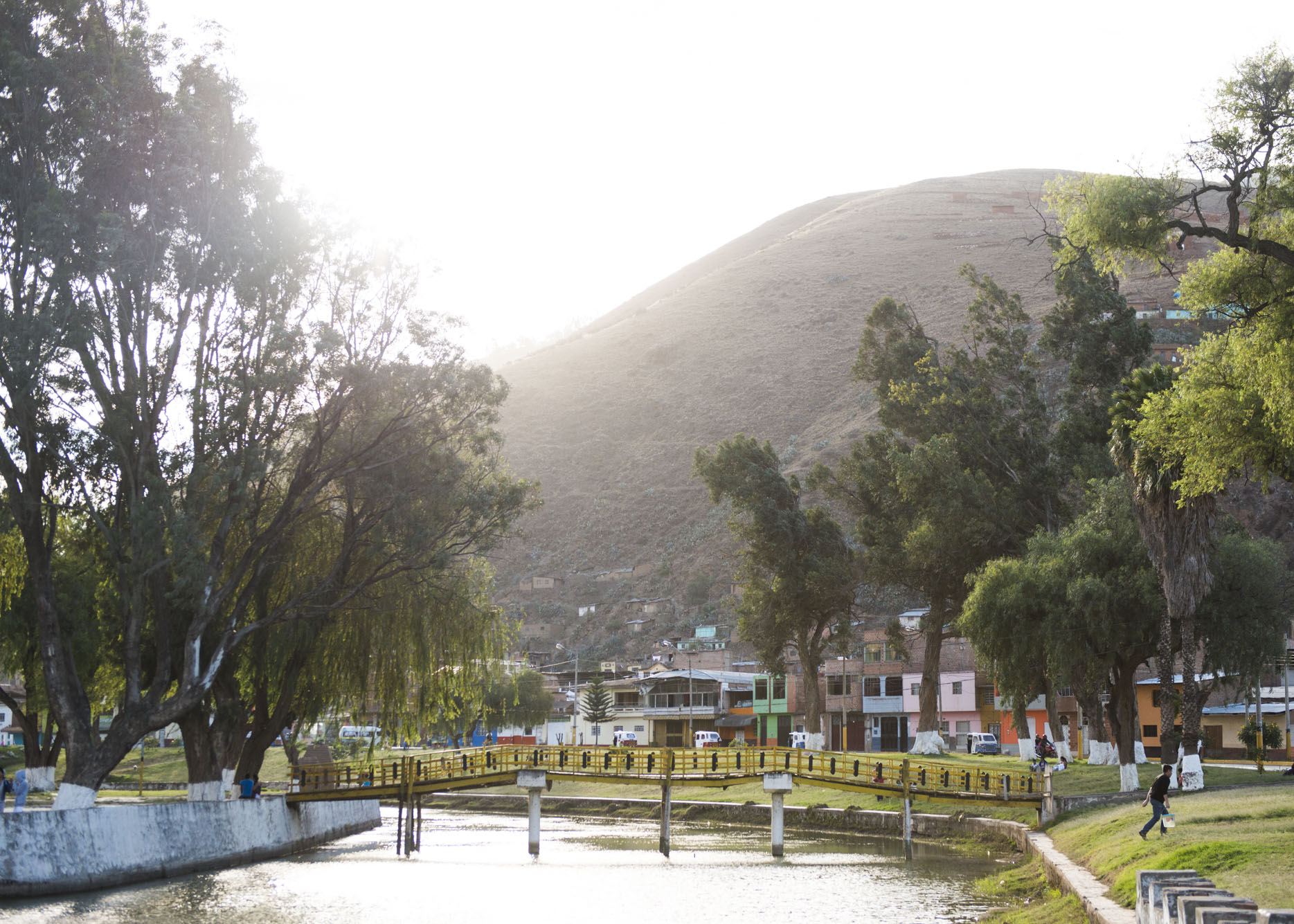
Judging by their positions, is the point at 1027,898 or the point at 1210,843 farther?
the point at 1027,898

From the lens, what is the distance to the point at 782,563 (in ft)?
203

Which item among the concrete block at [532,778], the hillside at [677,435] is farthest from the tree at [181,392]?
the hillside at [677,435]

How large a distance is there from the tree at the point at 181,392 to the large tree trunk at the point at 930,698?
2735 cm

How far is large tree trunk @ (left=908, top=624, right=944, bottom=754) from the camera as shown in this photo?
57531mm

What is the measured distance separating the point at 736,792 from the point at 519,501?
24.8 m

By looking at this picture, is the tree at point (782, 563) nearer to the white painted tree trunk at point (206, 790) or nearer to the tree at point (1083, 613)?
the tree at point (1083, 613)

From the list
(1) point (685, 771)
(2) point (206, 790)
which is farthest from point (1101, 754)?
(2) point (206, 790)

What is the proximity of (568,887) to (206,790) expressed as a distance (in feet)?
42.2

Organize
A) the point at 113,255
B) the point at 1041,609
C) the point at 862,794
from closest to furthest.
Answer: the point at 113,255, the point at 1041,609, the point at 862,794

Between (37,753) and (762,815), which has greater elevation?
(37,753)

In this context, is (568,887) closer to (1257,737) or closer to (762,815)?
(762,815)

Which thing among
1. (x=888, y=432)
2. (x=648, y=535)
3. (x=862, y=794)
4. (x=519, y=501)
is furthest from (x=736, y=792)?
(x=648, y=535)

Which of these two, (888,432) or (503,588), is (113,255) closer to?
(888,432)

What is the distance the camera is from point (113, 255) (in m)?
30.8
